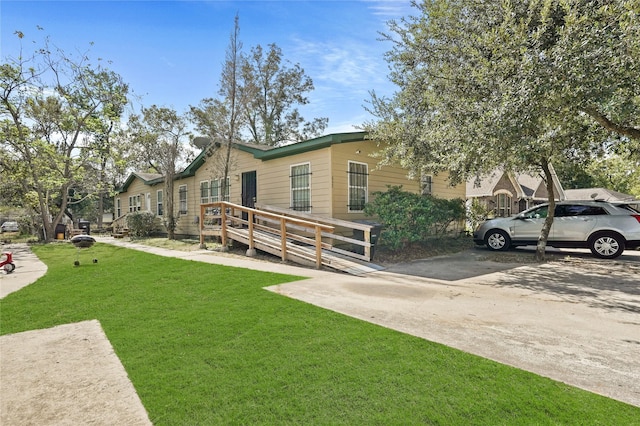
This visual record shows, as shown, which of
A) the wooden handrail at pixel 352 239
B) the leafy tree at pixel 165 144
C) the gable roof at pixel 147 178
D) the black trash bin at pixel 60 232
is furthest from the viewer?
the black trash bin at pixel 60 232

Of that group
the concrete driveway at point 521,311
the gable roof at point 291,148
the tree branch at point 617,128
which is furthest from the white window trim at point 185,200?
the tree branch at point 617,128

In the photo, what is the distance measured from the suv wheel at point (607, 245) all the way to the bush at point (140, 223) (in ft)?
54.4

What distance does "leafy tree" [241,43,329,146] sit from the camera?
24.8 m

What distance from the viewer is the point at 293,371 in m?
2.51

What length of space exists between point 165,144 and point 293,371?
13.1 m

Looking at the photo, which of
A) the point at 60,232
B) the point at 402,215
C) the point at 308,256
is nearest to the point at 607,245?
the point at 402,215

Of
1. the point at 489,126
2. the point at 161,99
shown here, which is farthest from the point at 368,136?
the point at 161,99

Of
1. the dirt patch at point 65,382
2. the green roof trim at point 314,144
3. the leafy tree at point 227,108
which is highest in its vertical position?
the leafy tree at point 227,108

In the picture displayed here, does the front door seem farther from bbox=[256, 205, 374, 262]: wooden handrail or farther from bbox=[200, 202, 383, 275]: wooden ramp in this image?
bbox=[256, 205, 374, 262]: wooden handrail

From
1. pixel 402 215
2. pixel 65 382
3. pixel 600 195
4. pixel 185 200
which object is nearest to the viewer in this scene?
pixel 65 382

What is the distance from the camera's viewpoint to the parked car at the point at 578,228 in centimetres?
820

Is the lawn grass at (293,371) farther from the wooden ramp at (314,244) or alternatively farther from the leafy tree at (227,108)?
the leafy tree at (227,108)

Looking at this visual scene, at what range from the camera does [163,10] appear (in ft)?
23.7

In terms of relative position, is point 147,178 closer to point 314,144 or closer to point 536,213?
point 314,144
